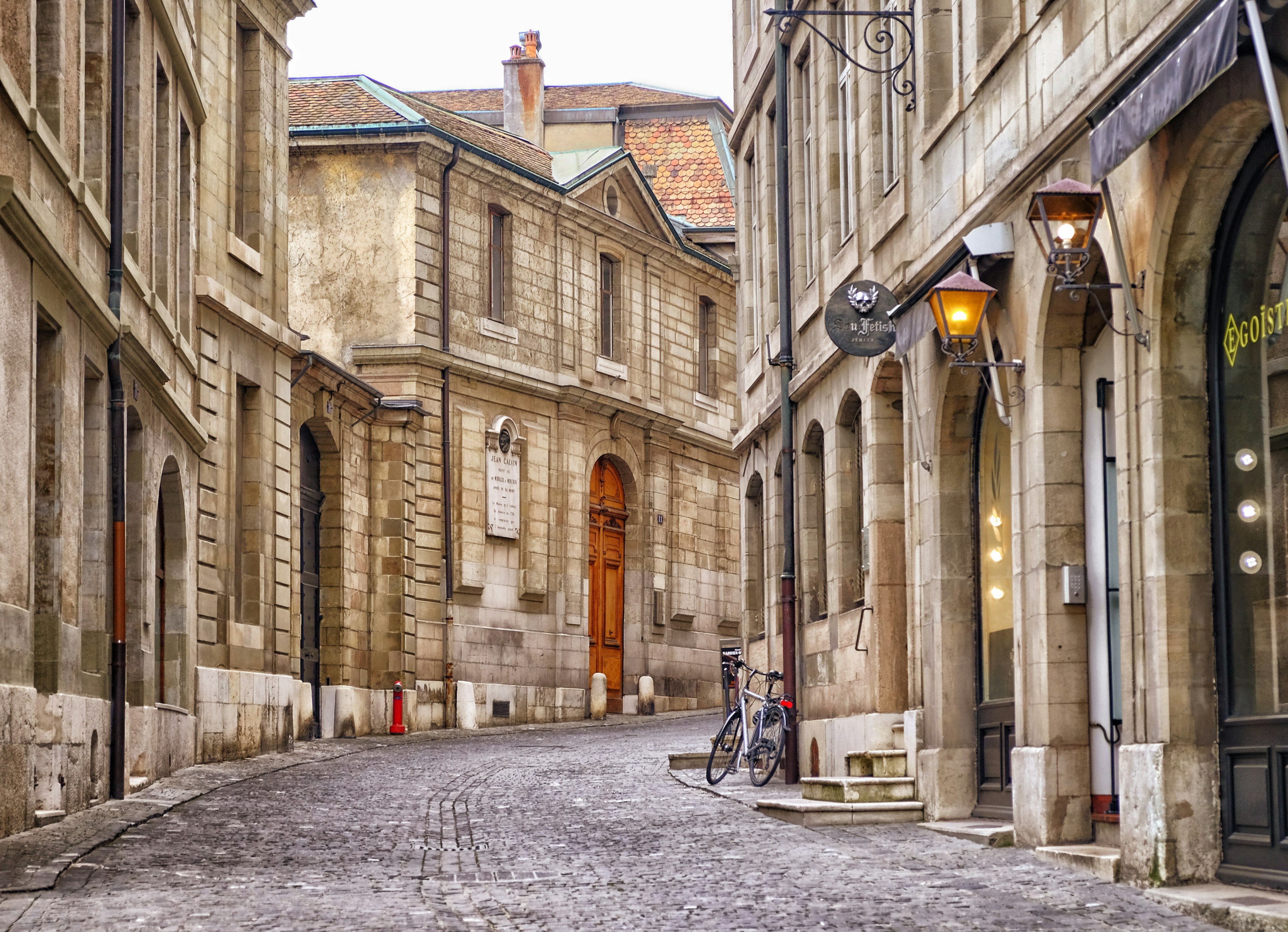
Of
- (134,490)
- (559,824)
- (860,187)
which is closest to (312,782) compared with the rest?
(134,490)

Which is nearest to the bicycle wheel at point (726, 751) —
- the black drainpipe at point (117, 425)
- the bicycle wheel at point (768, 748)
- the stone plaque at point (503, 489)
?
the bicycle wheel at point (768, 748)

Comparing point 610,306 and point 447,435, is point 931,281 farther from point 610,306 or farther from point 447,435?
point 610,306

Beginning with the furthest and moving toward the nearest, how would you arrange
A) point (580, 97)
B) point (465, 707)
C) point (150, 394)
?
point (580, 97) < point (465, 707) < point (150, 394)

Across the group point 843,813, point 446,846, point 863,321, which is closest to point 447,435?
point 863,321

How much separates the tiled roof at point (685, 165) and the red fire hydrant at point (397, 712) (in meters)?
16.8

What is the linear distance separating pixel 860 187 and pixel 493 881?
861cm

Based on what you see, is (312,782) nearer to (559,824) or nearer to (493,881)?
(559,824)

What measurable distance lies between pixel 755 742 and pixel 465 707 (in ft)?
46.8

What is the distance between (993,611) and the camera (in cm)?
1360

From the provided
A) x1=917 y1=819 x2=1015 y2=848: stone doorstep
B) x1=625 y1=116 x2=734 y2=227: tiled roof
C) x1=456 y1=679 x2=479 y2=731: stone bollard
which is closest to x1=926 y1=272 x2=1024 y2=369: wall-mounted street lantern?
x1=917 y1=819 x2=1015 y2=848: stone doorstep

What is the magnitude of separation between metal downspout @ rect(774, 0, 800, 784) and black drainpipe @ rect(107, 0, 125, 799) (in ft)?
20.0

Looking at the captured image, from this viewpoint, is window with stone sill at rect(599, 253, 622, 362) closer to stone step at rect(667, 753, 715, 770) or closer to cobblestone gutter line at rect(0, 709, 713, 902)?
cobblestone gutter line at rect(0, 709, 713, 902)

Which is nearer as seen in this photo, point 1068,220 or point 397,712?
point 1068,220

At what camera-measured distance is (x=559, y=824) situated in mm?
13484
